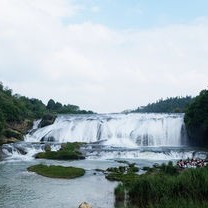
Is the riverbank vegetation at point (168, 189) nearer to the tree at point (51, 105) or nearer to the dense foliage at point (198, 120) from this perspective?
the dense foliage at point (198, 120)

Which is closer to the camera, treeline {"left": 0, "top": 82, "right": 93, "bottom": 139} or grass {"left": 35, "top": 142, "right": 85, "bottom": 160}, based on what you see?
→ grass {"left": 35, "top": 142, "right": 85, "bottom": 160}

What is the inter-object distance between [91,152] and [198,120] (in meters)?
14.8

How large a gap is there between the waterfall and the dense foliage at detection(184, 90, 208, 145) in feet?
4.92

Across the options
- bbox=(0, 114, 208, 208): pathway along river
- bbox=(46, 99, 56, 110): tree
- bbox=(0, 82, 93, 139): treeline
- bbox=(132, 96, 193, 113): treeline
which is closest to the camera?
bbox=(0, 114, 208, 208): pathway along river

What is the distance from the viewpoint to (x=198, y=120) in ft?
177

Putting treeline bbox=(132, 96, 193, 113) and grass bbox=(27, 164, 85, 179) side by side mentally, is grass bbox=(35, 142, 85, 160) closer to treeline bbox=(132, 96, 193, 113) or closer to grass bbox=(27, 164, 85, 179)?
grass bbox=(27, 164, 85, 179)

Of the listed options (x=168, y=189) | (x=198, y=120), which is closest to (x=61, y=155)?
(x=198, y=120)

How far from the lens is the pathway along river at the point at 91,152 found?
992 inches

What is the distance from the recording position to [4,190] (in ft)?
87.8

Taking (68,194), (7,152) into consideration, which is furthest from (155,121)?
(68,194)

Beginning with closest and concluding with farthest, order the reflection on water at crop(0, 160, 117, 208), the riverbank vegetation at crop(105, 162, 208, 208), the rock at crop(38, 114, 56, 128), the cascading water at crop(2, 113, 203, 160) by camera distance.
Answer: the riverbank vegetation at crop(105, 162, 208, 208) < the reflection on water at crop(0, 160, 117, 208) < the cascading water at crop(2, 113, 203, 160) < the rock at crop(38, 114, 56, 128)

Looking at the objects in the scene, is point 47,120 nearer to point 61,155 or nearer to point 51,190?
point 61,155

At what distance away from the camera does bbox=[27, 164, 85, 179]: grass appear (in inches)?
1276

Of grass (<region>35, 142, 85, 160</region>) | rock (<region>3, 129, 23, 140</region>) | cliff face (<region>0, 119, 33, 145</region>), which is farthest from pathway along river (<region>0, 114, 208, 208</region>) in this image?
rock (<region>3, 129, 23, 140</region>)
